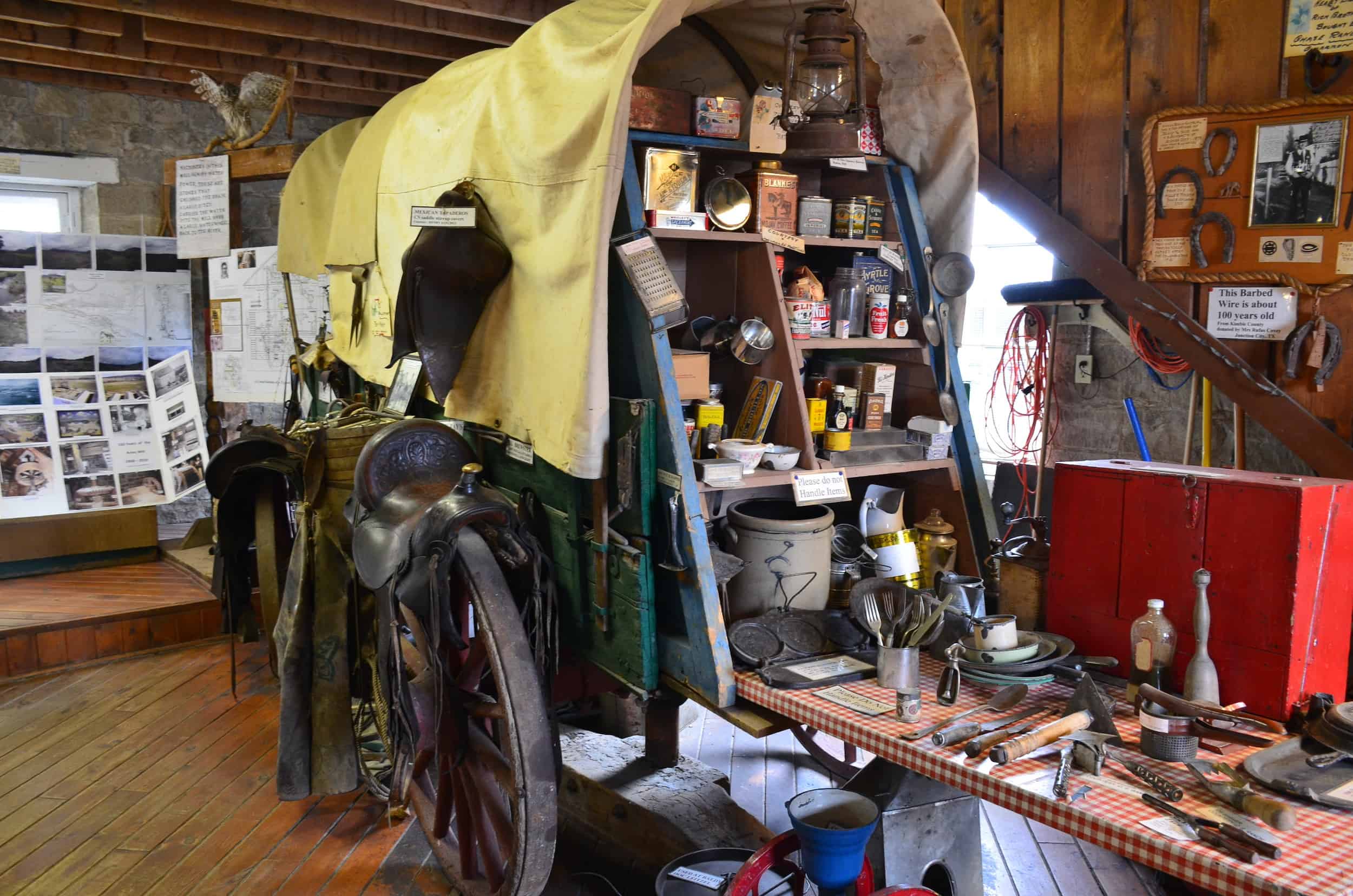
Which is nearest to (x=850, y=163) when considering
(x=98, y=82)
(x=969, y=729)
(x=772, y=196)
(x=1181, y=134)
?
(x=772, y=196)

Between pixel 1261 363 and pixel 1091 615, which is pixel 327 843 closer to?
pixel 1091 615

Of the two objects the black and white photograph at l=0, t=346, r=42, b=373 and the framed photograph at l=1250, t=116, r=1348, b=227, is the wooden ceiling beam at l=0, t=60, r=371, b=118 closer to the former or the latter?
the black and white photograph at l=0, t=346, r=42, b=373

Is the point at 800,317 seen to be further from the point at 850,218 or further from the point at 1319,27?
the point at 1319,27

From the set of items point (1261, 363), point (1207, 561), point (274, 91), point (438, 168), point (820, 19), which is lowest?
point (1207, 561)

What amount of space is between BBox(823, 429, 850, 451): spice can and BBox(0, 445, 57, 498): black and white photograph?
4689 mm

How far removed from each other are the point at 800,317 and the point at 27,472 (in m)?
4.72

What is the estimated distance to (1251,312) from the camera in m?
2.71

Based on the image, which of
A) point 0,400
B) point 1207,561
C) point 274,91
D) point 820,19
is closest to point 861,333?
point 820,19

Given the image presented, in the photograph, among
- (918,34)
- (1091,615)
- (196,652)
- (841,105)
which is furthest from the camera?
(196,652)

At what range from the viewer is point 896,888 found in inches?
82.3

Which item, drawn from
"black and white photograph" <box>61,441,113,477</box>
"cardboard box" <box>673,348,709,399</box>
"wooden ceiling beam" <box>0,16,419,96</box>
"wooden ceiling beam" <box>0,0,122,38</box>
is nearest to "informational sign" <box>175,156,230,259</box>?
"wooden ceiling beam" <box>0,16,419,96</box>

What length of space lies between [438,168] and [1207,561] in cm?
251

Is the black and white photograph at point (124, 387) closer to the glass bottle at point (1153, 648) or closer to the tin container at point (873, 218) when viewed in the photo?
the tin container at point (873, 218)

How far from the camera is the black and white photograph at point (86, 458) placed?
560cm
